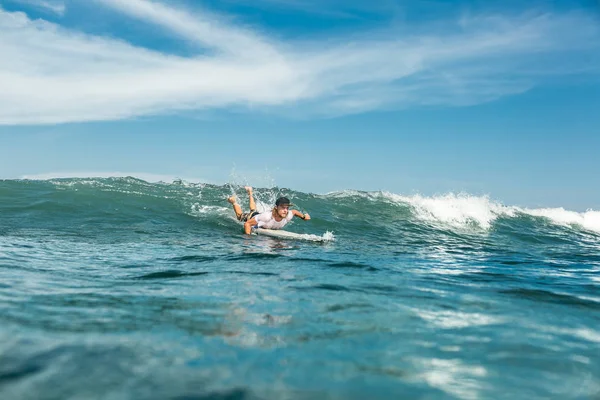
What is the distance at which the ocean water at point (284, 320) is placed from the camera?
3012 millimetres

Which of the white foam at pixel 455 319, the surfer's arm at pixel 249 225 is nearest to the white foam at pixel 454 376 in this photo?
the white foam at pixel 455 319

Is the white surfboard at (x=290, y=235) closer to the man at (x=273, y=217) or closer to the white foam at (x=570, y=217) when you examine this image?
the man at (x=273, y=217)

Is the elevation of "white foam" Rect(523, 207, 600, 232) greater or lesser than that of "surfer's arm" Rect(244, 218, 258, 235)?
greater

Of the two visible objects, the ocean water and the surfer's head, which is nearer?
the ocean water

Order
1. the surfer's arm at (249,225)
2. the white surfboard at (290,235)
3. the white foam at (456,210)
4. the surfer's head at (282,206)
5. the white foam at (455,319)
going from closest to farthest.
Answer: the white foam at (455,319) < the white surfboard at (290,235) < the surfer's head at (282,206) < the surfer's arm at (249,225) < the white foam at (456,210)

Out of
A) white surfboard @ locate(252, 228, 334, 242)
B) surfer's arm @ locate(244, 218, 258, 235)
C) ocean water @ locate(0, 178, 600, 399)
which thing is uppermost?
surfer's arm @ locate(244, 218, 258, 235)

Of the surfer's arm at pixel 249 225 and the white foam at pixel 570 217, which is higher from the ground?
the white foam at pixel 570 217

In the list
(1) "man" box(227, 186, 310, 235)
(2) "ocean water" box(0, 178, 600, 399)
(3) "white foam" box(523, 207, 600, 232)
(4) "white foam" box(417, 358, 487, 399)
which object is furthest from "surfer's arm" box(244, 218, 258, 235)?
(3) "white foam" box(523, 207, 600, 232)

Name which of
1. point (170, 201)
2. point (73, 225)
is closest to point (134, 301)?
point (73, 225)

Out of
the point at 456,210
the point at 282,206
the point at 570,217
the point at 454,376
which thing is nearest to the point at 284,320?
the point at 454,376

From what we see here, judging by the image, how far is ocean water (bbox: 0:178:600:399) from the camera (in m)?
3.01

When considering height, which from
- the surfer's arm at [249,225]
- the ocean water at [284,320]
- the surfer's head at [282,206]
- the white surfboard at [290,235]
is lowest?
the ocean water at [284,320]

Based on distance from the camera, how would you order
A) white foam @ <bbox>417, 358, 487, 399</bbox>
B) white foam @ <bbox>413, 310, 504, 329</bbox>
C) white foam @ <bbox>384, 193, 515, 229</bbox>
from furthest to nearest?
white foam @ <bbox>384, 193, 515, 229</bbox>, white foam @ <bbox>413, 310, 504, 329</bbox>, white foam @ <bbox>417, 358, 487, 399</bbox>

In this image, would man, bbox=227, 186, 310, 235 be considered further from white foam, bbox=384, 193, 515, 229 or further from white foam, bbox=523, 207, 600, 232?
white foam, bbox=523, 207, 600, 232
